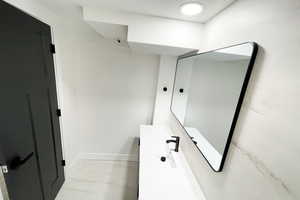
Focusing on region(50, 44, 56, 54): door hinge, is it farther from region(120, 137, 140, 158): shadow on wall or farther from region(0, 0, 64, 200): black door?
region(120, 137, 140, 158): shadow on wall

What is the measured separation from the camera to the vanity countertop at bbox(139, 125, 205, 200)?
41.8 inches

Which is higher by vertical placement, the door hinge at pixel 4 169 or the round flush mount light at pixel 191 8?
the round flush mount light at pixel 191 8

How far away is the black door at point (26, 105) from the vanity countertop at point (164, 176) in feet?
3.55

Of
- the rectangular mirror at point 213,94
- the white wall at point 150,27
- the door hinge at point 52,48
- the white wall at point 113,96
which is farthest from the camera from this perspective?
the white wall at point 113,96

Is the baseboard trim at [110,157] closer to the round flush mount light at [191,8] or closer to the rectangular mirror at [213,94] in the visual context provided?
the rectangular mirror at [213,94]

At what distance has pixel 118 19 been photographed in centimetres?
124

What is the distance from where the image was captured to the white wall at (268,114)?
0.52 m

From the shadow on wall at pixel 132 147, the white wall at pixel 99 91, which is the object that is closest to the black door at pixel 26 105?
the white wall at pixel 99 91

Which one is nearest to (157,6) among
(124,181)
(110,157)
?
(124,181)

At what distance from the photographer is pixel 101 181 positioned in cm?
212

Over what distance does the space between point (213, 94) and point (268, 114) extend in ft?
2.09

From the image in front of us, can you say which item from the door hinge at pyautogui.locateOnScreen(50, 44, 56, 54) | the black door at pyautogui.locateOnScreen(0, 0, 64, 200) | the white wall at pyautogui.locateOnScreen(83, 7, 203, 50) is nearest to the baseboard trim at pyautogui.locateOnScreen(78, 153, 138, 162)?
Result: the black door at pyautogui.locateOnScreen(0, 0, 64, 200)

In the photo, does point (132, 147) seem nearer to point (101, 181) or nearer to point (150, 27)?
point (101, 181)

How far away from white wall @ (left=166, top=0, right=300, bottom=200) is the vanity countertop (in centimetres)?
33
